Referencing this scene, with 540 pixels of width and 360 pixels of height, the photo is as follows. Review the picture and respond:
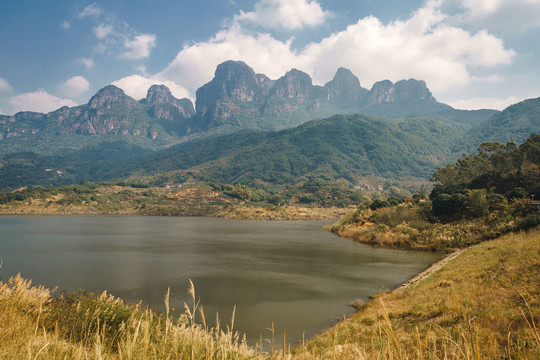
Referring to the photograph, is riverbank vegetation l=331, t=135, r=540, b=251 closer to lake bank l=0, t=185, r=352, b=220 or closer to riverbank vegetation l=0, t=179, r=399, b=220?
lake bank l=0, t=185, r=352, b=220

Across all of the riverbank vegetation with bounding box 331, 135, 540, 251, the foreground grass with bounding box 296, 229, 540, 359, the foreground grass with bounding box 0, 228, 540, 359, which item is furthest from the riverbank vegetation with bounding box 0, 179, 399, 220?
the foreground grass with bounding box 0, 228, 540, 359

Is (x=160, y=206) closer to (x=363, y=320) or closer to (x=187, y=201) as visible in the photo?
(x=187, y=201)

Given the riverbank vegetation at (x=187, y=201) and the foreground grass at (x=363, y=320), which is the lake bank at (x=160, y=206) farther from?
the foreground grass at (x=363, y=320)

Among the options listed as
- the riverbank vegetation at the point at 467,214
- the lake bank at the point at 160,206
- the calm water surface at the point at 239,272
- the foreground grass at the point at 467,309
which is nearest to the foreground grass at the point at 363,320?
the foreground grass at the point at 467,309

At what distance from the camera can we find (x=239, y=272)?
2609 cm

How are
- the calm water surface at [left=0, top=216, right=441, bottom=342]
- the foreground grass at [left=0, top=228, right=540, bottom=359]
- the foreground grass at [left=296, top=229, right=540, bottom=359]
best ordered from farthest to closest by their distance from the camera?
1. the calm water surface at [left=0, top=216, right=441, bottom=342]
2. the foreground grass at [left=296, top=229, right=540, bottom=359]
3. the foreground grass at [left=0, top=228, right=540, bottom=359]

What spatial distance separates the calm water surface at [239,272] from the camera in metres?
16.5

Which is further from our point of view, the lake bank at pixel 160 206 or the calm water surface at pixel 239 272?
the lake bank at pixel 160 206

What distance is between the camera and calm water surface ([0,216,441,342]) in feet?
54.1

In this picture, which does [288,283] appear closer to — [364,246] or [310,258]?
[310,258]

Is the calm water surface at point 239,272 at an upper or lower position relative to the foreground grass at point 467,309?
lower

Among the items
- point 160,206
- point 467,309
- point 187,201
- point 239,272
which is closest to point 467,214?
point 239,272

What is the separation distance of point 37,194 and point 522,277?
5406 inches

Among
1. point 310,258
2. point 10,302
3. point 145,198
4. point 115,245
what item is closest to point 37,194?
point 145,198
